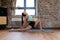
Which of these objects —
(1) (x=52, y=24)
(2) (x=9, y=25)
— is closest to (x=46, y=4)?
(1) (x=52, y=24)

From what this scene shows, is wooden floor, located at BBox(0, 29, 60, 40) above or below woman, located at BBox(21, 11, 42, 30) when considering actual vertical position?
below

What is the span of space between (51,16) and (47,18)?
0.21 meters

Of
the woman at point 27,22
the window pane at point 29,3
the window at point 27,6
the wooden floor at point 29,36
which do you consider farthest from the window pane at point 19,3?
Result: the wooden floor at point 29,36

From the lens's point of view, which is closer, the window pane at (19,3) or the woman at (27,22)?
the woman at (27,22)

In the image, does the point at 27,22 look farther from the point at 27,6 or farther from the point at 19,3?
the point at 19,3

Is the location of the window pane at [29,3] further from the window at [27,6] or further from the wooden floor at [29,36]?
the wooden floor at [29,36]

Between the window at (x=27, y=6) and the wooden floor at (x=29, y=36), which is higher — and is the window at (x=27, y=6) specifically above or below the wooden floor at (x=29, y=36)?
above

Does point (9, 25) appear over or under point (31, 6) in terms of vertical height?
under

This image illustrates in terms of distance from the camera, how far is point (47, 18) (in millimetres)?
7578

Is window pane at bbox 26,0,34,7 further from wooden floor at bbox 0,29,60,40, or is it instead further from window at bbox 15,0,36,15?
wooden floor at bbox 0,29,60,40

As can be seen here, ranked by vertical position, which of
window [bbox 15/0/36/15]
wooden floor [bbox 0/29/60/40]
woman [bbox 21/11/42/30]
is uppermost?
window [bbox 15/0/36/15]

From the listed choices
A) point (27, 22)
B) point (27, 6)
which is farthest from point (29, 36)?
point (27, 6)

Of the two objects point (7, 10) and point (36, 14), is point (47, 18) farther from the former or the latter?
point (7, 10)

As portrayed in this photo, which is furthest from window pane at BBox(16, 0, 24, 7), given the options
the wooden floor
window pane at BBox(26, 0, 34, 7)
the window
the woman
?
the wooden floor
